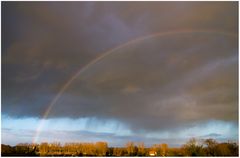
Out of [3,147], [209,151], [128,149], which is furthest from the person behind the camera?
[128,149]

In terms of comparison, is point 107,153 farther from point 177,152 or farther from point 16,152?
point 16,152

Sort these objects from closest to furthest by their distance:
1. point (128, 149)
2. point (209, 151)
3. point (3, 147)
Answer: point (3, 147) < point (209, 151) < point (128, 149)

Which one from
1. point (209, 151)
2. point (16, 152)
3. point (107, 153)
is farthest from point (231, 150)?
point (16, 152)

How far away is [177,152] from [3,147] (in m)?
11.5

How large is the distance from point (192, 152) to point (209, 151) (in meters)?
1.34

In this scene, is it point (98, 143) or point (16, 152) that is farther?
point (98, 143)

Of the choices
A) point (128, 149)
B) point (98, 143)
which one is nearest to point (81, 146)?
point (98, 143)

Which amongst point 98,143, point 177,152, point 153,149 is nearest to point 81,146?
point 98,143

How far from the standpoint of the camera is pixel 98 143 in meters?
28.2

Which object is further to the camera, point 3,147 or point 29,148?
point 29,148

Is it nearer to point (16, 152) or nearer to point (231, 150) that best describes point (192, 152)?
point (231, 150)

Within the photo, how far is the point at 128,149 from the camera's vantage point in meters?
27.6

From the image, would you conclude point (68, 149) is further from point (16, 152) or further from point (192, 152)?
point (192, 152)

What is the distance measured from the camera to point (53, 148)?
88.6 ft
